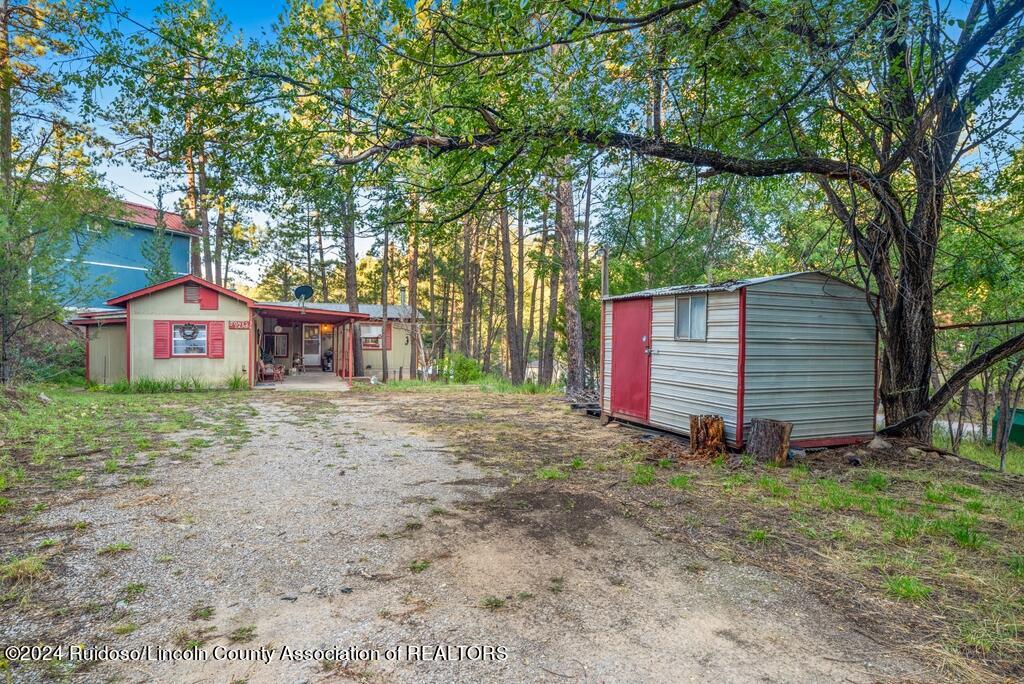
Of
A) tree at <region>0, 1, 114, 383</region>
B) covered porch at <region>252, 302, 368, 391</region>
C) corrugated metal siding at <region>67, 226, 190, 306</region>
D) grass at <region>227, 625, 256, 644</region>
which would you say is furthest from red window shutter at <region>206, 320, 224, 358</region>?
grass at <region>227, 625, 256, 644</region>

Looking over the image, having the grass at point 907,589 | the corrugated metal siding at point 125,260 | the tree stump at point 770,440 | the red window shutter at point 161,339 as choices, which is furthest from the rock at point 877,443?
the corrugated metal siding at point 125,260

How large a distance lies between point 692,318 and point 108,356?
15.7m

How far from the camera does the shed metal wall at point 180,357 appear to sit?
13.1 m

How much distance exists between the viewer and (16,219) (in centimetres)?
914

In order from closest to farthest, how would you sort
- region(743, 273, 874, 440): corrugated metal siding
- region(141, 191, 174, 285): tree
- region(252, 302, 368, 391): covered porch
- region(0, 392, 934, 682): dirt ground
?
1. region(0, 392, 934, 682): dirt ground
2. region(743, 273, 874, 440): corrugated metal siding
3. region(252, 302, 368, 391): covered porch
4. region(141, 191, 174, 285): tree

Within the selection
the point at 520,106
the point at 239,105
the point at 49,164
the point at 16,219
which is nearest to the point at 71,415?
the point at 16,219

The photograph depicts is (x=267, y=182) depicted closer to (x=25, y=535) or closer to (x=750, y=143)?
(x=25, y=535)

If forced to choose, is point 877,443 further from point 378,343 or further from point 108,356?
point 378,343

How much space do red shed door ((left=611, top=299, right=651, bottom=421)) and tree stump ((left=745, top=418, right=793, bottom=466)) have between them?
1.87m

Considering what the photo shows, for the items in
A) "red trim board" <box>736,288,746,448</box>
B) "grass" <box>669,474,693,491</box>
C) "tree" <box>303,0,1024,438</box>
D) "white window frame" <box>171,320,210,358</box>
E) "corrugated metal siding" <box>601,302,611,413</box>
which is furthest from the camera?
"white window frame" <box>171,320,210,358</box>

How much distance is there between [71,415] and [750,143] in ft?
36.1

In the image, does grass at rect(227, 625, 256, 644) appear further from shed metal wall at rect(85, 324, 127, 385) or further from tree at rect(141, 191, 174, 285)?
tree at rect(141, 191, 174, 285)

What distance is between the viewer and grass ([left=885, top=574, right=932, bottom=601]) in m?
2.72

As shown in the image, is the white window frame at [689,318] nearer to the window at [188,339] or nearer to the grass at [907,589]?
the grass at [907,589]
